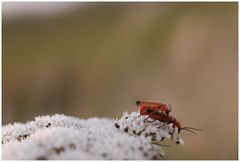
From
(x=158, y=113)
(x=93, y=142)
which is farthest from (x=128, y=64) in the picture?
(x=93, y=142)

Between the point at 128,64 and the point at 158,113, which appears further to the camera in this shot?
the point at 128,64

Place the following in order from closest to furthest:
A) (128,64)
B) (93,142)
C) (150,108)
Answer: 1. (93,142)
2. (150,108)
3. (128,64)

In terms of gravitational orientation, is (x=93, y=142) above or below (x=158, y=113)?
below

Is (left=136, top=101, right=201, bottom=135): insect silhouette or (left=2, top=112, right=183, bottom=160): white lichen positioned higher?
(left=136, top=101, right=201, bottom=135): insect silhouette

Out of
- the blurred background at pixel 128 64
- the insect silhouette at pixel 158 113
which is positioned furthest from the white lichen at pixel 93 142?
the blurred background at pixel 128 64

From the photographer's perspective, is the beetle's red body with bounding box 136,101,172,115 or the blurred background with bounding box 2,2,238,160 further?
the blurred background with bounding box 2,2,238,160

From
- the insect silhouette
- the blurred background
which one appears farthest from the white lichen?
the blurred background

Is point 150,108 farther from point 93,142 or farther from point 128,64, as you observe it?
point 128,64

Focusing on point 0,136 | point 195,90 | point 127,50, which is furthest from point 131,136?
point 127,50

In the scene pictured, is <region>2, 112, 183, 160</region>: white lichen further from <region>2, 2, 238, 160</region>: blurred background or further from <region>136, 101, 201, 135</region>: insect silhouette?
<region>2, 2, 238, 160</region>: blurred background
